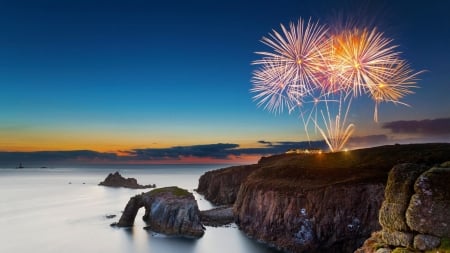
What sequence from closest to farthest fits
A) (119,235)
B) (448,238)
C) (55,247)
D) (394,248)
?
1. (448,238)
2. (394,248)
3. (55,247)
4. (119,235)

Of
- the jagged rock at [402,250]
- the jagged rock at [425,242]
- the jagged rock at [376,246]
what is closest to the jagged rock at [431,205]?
the jagged rock at [425,242]

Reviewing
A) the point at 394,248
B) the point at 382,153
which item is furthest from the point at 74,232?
the point at 394,248

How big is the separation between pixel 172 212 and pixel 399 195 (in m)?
68.6

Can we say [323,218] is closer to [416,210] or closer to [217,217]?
[217,217]

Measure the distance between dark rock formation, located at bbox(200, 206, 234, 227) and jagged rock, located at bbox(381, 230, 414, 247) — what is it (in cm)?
7501

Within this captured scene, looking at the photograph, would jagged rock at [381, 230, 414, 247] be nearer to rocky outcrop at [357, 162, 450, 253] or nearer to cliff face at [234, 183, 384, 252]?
rocky outcrop at [357, 162, 450, 253]

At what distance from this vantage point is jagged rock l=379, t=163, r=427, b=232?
30402 mm

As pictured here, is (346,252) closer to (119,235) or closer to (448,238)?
(448,238)

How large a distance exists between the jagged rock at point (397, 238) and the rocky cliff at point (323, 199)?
4000cm

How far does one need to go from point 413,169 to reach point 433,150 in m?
71.8

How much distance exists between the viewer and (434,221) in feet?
93.0

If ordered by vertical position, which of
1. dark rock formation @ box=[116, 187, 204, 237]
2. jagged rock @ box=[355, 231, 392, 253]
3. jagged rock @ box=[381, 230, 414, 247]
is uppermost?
jagged rock @ box=[381, 230, 414, 247]

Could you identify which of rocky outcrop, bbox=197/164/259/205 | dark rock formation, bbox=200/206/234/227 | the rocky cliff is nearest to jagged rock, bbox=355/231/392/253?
the rocky cliff

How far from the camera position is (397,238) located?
30.4 metres
